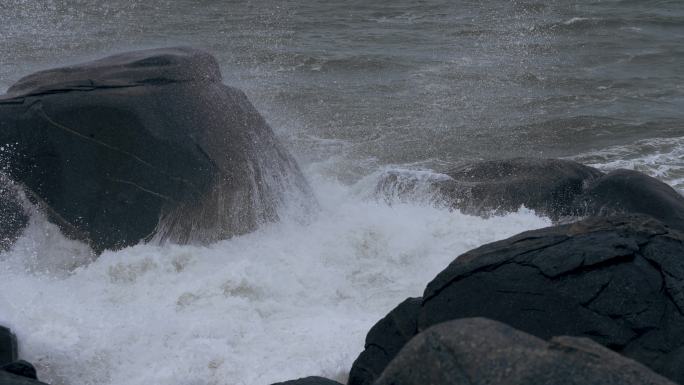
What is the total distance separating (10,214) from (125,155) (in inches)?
43.5

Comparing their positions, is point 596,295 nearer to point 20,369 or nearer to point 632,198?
point 20,369

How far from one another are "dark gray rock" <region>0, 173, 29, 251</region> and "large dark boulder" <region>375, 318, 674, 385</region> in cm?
517

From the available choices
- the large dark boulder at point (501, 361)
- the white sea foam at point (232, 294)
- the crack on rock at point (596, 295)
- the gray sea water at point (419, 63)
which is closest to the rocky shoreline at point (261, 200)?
the crack on rock at point (596, 295)

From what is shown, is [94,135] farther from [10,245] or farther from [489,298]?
[489,298]

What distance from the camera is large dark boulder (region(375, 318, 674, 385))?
3.63 meters

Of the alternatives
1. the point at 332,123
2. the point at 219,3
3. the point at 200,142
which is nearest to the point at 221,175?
the point at 200,142

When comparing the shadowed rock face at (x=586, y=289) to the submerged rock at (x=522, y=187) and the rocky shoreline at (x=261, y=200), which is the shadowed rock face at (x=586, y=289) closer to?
the rocky shoreline at (x=261, y=200)

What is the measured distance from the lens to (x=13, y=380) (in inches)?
204

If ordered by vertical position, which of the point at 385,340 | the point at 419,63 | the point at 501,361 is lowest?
the point at 419,63

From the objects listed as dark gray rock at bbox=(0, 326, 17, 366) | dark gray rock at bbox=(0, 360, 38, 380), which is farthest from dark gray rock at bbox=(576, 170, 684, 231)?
dark gray rock at bbox=(0, 360, 38, 380)

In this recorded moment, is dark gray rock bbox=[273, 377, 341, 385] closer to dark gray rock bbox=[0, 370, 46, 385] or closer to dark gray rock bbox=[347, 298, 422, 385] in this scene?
dark gray rock bbox=[347, 298, 422, 385]

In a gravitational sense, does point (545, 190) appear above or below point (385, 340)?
below

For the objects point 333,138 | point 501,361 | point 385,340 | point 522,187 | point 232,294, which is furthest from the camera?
point 333,138

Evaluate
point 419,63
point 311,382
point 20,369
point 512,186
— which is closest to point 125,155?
point 20,369
